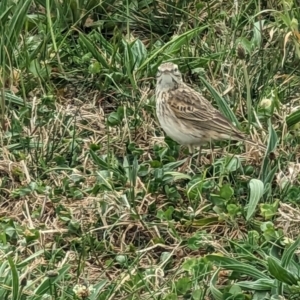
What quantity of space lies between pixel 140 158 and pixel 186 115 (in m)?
0.44

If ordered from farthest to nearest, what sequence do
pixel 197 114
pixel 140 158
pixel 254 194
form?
pixel 197 114
pixel 140 158
pixel 254 194

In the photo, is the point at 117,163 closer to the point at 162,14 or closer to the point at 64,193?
the point at 64,193

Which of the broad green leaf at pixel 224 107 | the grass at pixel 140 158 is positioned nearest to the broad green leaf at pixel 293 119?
the grass at pixel 140 158

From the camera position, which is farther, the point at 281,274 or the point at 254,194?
the point at 254,194

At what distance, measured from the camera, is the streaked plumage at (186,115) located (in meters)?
7.27

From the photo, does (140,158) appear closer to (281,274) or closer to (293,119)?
(293,119)

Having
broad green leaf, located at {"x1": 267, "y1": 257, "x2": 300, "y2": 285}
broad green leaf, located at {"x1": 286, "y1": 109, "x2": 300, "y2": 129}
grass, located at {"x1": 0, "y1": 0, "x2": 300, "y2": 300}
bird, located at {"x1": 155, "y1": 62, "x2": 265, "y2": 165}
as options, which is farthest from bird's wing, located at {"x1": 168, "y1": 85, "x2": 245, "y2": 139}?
broad green leaf, located at {"x1": 267, "y1": 257, "x2": 300, "y2": 285}

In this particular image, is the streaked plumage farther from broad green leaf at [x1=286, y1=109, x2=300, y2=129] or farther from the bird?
broad green leaf at [x1=286, y1=109, x2=300, y2=129]

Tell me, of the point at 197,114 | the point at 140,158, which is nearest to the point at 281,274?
the point at 140,158

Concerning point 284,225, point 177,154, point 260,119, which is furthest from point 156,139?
point 284,225

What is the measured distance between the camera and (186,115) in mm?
7504

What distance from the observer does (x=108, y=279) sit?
6.12 metres

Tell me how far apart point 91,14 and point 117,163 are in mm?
1900

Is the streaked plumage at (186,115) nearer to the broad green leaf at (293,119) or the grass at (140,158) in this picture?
the grass at (140,158)
